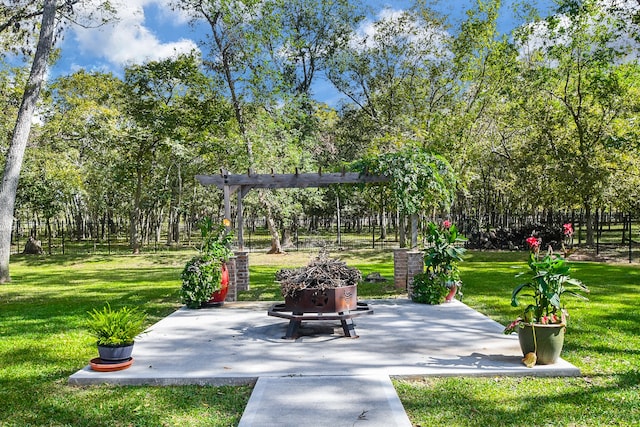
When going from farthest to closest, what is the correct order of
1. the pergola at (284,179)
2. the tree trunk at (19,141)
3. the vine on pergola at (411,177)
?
the tree trunk at (19,141) < the pergola at (284,179) < the vine on pergola at (411,177)

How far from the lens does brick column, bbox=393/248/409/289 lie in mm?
9961

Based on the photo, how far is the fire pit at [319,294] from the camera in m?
5.85

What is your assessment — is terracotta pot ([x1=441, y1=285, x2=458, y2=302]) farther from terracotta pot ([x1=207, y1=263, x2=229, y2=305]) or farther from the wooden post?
terracotta pot ([x1=207, y1=263, x2=229, y2=305])

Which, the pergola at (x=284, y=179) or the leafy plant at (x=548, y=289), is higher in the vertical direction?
the pergola at (x=284, y=179)

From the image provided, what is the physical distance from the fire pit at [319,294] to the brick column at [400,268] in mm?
3932

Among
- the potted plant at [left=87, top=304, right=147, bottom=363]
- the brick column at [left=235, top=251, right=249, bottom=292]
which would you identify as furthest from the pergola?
the potted plant at [left=87, top=304, right=147, bottom=363]

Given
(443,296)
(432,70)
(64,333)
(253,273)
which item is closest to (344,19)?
(432,70)

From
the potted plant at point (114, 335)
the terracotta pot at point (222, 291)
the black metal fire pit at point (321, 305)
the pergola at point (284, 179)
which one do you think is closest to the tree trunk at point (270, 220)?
the pergola at point (284, 179)

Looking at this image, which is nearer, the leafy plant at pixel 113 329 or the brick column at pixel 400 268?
the leafy plant at pixel 113 329

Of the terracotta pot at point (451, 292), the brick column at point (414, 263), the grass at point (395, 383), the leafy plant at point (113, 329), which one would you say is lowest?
the grass at point (395, 383)

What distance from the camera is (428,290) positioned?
8.36 meters

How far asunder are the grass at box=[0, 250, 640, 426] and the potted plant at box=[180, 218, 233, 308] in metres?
0.64

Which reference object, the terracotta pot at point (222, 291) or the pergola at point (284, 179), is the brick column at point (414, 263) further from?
the terracotta pot at point (222, 291)

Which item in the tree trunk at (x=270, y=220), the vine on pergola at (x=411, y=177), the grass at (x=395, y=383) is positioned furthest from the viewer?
the tree trunk at (x=270, y=220)
